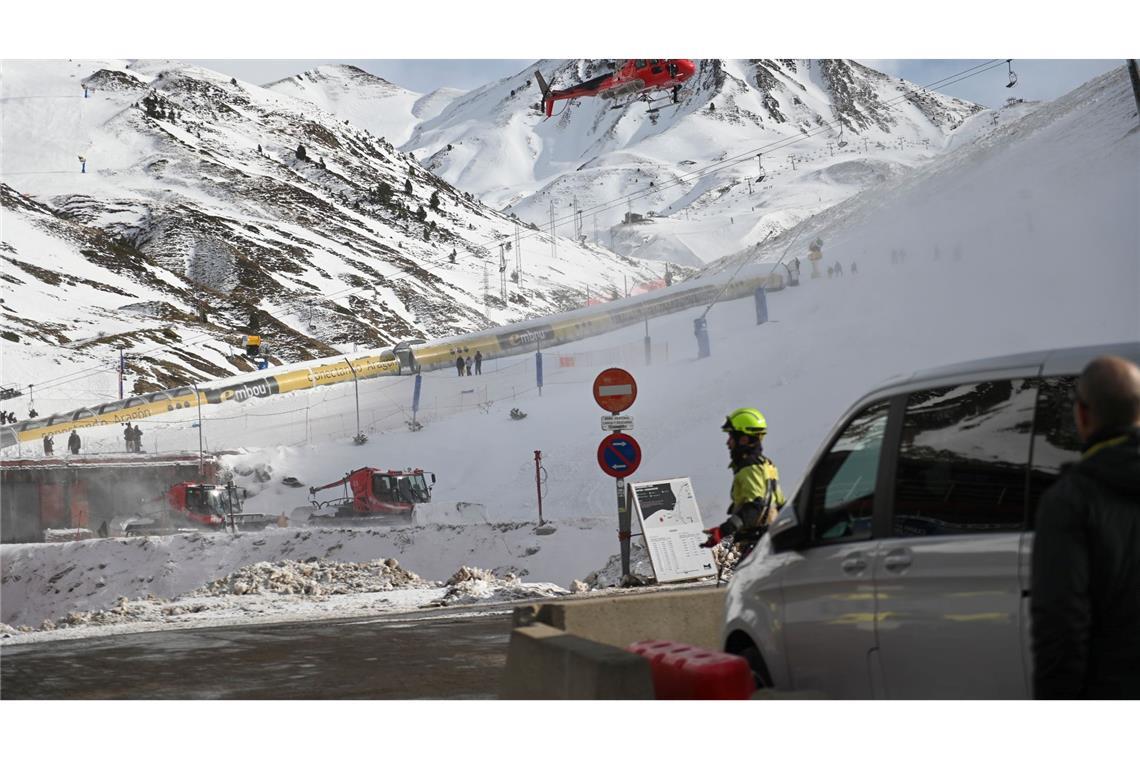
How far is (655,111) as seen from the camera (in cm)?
2280

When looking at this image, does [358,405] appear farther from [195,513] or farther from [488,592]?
[488,592]

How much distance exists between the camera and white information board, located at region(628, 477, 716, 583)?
13883mm

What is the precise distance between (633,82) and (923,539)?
18092 millimetres

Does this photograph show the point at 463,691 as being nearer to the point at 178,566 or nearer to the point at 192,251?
the point at 178,566

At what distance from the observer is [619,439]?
1346cm

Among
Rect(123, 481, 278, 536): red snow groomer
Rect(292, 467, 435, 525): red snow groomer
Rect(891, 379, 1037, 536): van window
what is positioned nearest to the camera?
Rect(891, 379, 1037, 536): van window

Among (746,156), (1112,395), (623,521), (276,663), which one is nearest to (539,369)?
(746,156)

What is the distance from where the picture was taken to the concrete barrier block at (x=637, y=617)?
6133 millimetres

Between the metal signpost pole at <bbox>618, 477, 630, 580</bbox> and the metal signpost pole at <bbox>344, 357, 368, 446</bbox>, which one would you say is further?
the metal signpost pole at <bbox>344, 357, 368, 446</bbox>

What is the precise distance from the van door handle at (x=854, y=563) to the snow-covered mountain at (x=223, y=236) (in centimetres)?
2570

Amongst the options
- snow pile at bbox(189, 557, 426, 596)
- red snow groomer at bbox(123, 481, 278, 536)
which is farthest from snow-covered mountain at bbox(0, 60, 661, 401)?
snow pile at bbox(189, 557, 426, 596)

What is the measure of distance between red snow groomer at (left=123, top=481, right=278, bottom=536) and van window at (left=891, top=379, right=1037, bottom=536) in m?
24.0

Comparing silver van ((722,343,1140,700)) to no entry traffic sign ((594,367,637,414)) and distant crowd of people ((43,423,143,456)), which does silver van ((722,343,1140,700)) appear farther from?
distant crowd of people ((43,423,143,456))

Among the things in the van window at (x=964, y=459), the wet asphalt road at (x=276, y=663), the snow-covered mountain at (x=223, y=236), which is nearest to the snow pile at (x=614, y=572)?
the wet asphalt road at (x=276, y=663)
